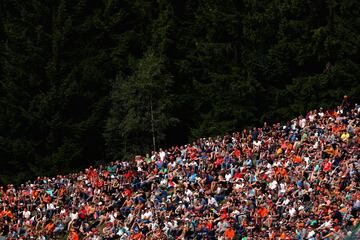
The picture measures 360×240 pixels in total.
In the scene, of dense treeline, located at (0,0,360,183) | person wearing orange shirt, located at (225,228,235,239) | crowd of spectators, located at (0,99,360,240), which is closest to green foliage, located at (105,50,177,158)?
dense treeline, located at (0,0,360,183)

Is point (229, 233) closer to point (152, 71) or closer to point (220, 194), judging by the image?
point (220, 194)

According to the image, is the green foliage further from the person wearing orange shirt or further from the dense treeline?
the person wearing orange shirt

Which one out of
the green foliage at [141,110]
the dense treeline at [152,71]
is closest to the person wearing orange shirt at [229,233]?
the dense treeline at [152,71]

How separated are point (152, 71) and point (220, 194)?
63.6 feet

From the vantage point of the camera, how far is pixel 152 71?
170ft

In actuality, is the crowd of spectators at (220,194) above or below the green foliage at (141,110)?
above

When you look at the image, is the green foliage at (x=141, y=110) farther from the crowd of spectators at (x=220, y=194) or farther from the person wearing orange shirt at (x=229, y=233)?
the person wearing orange shirt at (x=229, y=233)

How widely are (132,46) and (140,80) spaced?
230 inches

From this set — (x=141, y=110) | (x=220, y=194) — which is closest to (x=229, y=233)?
(x=220, y=194)

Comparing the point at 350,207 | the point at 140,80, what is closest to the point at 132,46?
the point at 140,80

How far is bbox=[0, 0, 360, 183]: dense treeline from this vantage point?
50.1 meters

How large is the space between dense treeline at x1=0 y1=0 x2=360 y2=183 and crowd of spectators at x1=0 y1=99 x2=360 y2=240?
36.0 ft

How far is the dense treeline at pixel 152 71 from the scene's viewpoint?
1973 inches

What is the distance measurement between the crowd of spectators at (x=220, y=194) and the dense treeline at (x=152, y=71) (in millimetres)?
10963
